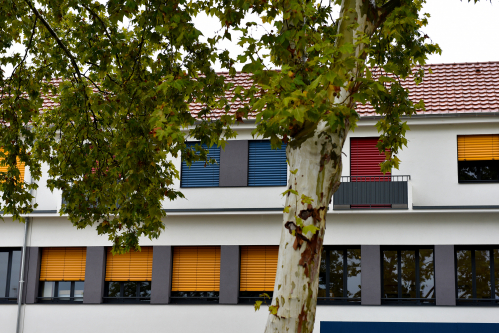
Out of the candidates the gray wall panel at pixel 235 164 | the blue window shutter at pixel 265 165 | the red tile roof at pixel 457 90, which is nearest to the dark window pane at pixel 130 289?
the gray wall panel at pixel 235 164

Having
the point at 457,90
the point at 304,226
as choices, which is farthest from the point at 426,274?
the point at 304,226

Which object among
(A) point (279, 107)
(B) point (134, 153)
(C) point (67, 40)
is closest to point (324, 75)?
(A) point (279, 107)

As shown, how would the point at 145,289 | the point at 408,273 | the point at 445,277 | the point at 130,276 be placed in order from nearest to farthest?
the point at 445,277 < the point at 408,273 < the point at 145,289 < the point at 130,276

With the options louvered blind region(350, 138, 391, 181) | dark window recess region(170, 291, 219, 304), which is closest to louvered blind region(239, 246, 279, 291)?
dark window recess region(170, 291, 219, 304)

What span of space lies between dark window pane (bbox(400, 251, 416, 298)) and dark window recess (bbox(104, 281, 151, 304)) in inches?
310

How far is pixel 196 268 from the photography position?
1756 centimetres

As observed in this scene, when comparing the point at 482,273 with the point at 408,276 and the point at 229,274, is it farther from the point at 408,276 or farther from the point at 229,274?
the point at 229,274

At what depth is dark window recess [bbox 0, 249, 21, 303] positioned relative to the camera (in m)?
18.0

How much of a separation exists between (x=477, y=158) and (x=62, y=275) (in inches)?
538

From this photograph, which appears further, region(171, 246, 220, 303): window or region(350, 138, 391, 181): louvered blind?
region(171, 246, 220, 303): window

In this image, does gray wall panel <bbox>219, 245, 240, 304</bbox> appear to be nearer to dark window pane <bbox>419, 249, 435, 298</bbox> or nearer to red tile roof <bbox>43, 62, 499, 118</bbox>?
red tile roof <bbox>43, 62, 499, 118</bbox>

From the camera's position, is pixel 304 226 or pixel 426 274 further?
pixel 426 274

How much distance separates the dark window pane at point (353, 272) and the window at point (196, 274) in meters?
4.08

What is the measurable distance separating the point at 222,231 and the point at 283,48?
10.2m
